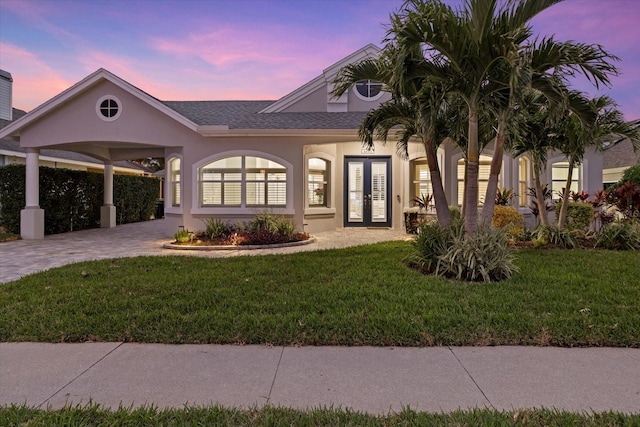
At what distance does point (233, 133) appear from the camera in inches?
454

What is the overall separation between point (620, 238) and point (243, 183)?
10.1 meters

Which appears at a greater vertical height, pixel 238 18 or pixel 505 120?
pixel 238 18

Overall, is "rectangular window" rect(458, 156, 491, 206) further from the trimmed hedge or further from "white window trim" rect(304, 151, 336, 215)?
the trimmed hedge

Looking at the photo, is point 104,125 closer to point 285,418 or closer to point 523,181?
point 285,418

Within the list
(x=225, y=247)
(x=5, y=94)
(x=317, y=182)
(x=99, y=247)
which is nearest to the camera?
(x=225, y=247)

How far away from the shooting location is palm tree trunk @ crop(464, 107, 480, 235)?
6457 millimetres

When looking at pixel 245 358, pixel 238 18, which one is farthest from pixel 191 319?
pixel 238 18

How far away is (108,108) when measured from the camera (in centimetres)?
1160

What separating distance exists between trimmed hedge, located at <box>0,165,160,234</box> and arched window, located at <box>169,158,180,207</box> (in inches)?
175

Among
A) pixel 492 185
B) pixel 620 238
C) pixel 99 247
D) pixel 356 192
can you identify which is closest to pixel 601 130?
pixel 620 238

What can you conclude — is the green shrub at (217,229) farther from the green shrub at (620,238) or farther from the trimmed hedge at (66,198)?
the green shrub at (620,238)

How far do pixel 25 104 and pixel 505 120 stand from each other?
103 ft

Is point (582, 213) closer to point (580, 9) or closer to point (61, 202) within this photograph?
point (580, 9)

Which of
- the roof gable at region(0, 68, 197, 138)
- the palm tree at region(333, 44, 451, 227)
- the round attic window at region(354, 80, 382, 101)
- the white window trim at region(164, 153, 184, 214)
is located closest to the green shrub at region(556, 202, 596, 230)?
the palm tree at region(333, 44, 451, 227)
